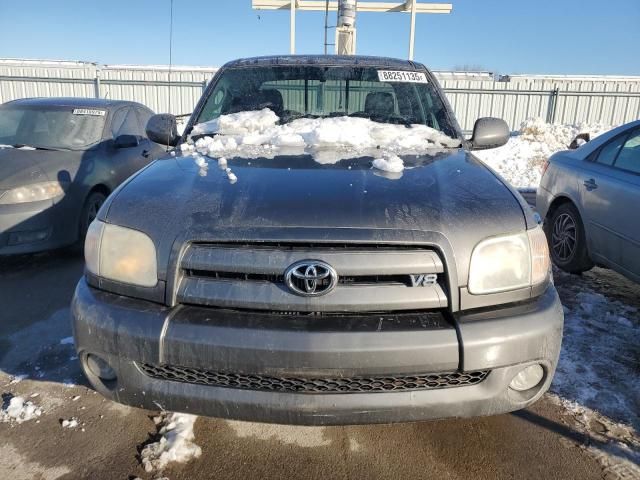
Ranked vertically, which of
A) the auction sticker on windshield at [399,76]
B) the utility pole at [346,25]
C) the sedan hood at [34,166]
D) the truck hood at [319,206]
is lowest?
the sedan hood at [34,166]

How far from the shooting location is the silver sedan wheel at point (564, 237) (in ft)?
14.7

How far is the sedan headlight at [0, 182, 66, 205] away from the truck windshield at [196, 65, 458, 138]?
1.95 m

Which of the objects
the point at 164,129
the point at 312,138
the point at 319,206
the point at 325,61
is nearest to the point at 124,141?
the point at 164,129

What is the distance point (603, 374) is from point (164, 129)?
3207 millimetres

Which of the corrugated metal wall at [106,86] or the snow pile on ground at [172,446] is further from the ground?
the corrugated metal wall at [106,86]

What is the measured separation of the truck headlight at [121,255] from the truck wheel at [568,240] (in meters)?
3.79

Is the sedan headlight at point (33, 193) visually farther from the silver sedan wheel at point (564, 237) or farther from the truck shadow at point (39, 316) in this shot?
the silver sedan wheel at point (564, 237)

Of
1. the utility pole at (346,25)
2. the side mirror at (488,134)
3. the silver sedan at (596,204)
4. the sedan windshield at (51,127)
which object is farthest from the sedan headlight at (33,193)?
the utility pole at (346,25)

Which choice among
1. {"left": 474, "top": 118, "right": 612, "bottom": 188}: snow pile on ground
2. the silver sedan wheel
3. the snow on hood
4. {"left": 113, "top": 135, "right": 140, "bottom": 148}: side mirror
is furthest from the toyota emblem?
{"left": 474, "top": 118, "right": 612, "bottom": 188}: snow pile on ground

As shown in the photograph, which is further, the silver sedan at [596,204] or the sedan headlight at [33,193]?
the sedan headlight at [33,193]

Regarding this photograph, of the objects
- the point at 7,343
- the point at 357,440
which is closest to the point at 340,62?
the point at 357,440

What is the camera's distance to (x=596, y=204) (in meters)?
3.99

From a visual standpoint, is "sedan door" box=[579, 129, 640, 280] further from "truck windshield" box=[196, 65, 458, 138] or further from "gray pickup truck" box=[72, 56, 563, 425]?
"gray pickup truck" box=[72, 56, 563, 425]

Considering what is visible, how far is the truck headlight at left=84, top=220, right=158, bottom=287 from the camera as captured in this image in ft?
6.33
